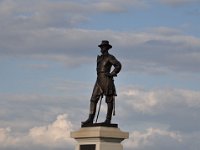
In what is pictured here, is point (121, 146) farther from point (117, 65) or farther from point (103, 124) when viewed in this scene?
point (117, 65)

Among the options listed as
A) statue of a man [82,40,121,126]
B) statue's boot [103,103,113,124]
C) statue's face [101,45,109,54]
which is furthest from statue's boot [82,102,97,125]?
statue's face [101,45,109,54]

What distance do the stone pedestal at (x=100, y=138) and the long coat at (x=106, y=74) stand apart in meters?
1.55

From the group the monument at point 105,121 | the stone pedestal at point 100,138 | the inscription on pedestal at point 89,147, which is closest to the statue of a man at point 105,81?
the monument at point 105,121

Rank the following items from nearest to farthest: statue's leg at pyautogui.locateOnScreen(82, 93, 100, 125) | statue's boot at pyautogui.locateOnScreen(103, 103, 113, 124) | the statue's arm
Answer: statue's boot at pyautogui.locateOnScreen(103, 103, 113, 124), the statue's arm, statue's leg at pyautogui.locateOnScreen(82, 93, 100, 125)

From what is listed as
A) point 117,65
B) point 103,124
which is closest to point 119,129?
point 103,124

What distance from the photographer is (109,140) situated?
932 inches

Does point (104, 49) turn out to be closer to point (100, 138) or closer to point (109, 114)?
point (109, 114)

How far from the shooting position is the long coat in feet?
80.3

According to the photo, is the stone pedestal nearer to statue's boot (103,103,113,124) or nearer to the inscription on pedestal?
the inscription on pedestal

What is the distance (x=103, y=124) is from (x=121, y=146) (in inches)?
41.4

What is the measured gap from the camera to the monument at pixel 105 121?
23547 millimetres

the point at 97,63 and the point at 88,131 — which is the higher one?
the point at 97,63

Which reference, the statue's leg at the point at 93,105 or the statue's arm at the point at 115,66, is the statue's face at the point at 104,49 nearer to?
the statue's arm at the point at 115,66

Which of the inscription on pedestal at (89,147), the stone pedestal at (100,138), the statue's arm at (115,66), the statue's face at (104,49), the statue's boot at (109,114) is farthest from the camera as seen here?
the statue's face at (104,49)
